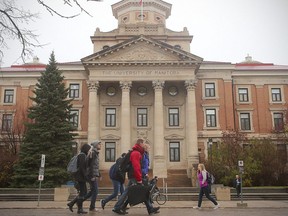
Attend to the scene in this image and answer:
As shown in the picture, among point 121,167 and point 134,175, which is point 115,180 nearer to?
point 121,167

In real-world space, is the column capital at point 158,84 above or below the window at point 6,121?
above

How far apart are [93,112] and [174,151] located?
1093cm

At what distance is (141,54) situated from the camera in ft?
139

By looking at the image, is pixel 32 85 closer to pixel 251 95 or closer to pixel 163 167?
A: pixel 163 167

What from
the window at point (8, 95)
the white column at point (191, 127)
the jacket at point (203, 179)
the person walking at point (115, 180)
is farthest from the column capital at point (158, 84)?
the person walking at point (115, 180)

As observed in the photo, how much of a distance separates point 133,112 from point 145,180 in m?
32.5

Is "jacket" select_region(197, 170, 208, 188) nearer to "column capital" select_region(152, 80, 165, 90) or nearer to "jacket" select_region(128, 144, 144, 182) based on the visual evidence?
"jacket" select_region(128, 144, 144, 182)

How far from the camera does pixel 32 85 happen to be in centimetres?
4709

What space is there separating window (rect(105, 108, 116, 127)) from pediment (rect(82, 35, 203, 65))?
6301mm

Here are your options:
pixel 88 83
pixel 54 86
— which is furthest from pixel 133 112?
pixel 54 86

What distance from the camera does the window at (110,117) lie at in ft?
145

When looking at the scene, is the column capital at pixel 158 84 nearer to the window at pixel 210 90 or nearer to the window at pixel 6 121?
the window at pixel 210 90

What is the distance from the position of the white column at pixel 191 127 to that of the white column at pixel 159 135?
2893 mm

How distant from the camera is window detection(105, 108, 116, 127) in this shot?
4416 centimetres
